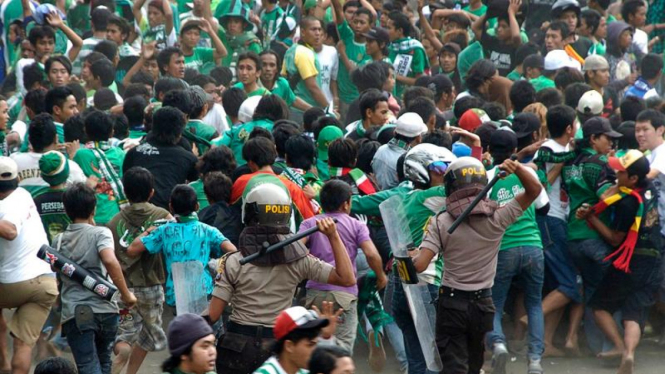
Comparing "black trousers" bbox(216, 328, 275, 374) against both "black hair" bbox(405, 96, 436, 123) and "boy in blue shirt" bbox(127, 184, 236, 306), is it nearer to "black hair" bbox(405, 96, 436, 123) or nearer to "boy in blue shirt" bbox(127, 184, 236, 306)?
"boy in blue shirt" bbox(127, 184, 236, 306)

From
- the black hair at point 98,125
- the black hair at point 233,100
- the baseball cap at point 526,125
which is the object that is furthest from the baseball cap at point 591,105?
the black hair at point 98,125

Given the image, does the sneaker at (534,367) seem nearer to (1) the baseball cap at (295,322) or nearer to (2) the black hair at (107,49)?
(1) the baseball cap at (295,322)

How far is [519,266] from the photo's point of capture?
9523 mm

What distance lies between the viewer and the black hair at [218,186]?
30.5ft

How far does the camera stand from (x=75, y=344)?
853 centimetres

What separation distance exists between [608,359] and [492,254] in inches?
108

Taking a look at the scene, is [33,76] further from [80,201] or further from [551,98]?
[551,98]

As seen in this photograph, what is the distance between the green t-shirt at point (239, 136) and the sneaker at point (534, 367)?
293 centimetres

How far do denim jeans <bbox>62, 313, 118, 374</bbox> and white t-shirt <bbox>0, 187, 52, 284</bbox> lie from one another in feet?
1.74


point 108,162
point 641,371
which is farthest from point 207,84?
point 641,371

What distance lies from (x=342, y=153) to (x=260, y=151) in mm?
647

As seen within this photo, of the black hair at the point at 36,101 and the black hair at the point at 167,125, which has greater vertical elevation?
the black hair at the point at 167,125

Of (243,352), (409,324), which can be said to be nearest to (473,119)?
(409,324)

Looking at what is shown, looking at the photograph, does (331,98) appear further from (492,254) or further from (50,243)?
(492,254)
